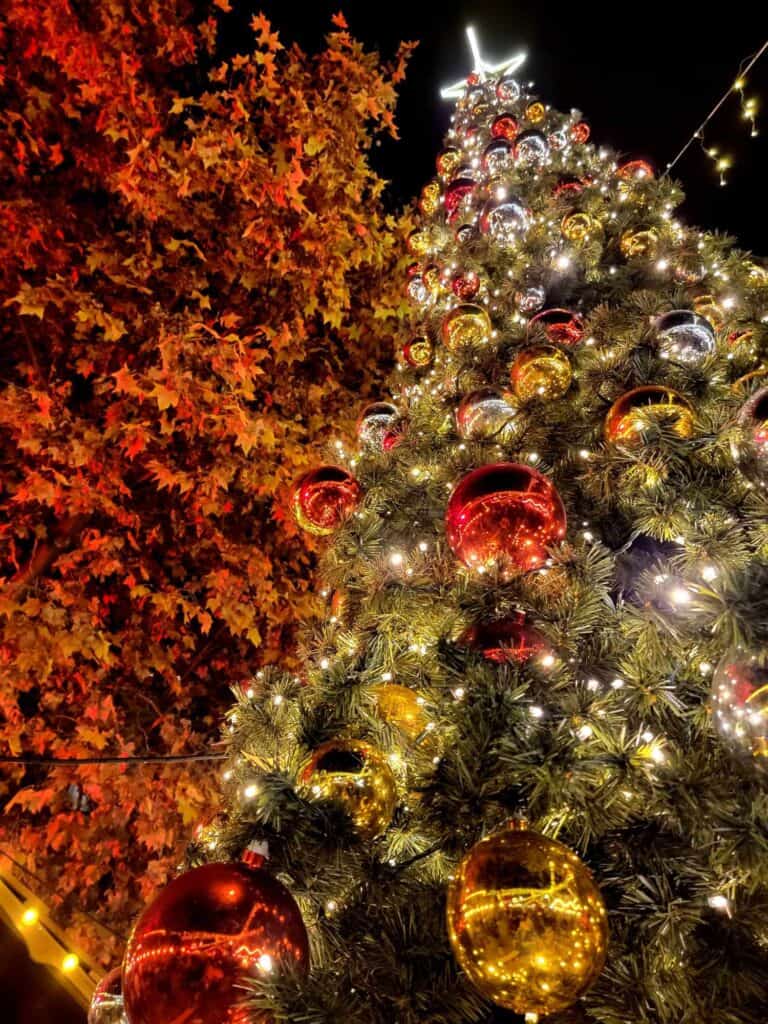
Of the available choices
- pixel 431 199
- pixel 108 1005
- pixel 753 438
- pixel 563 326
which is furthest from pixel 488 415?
pixel 431 199

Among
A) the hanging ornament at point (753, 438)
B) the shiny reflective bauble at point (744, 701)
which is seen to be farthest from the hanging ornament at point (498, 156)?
the shiny reflective bauble at point (744, 701)

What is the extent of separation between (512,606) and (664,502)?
51cm

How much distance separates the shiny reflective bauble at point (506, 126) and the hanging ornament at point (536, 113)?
349 mm

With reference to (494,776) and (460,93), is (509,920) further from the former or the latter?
(460,93)

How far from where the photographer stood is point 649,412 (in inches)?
59.3

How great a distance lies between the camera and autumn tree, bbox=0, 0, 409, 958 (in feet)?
11.4

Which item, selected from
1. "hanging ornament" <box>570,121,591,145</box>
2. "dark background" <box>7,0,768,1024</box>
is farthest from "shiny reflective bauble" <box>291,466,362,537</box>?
"dark background" <box>7,0,768,1024</box>

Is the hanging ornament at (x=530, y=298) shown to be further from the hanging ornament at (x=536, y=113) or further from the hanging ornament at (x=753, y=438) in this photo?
the hanging ornament at (x=536, y=113)

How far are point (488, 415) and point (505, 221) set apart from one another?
177cm

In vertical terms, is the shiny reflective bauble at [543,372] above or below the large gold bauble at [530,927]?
above

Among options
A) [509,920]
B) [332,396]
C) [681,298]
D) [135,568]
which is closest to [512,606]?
[509,920]

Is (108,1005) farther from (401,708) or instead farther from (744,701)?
(744,701)

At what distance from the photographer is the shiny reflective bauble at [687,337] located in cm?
177

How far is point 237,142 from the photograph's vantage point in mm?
3824
